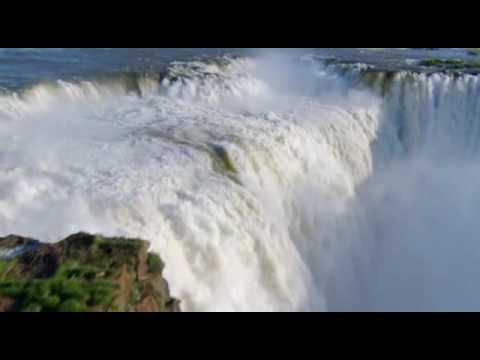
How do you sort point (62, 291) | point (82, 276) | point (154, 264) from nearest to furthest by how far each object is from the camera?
point (62, 291) → point (82, 276) → point (154, 264)

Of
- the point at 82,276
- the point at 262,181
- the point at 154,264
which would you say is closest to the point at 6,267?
the point at 82,276

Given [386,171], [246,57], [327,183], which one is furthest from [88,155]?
[246,57]

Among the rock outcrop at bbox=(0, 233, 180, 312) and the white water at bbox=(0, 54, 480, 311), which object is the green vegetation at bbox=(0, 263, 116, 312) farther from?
the white water at bbox=(0, 54, 480, 311)

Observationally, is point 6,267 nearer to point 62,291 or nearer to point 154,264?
point 62,291

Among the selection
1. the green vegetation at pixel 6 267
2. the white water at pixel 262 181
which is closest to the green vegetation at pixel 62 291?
the green vegetation at pixel 6 267

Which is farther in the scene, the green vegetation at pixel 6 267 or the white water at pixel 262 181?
the white water at pixel 262 181

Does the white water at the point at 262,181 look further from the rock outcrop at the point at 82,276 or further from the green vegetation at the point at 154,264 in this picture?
the rock outcrop at the point at 82,276
